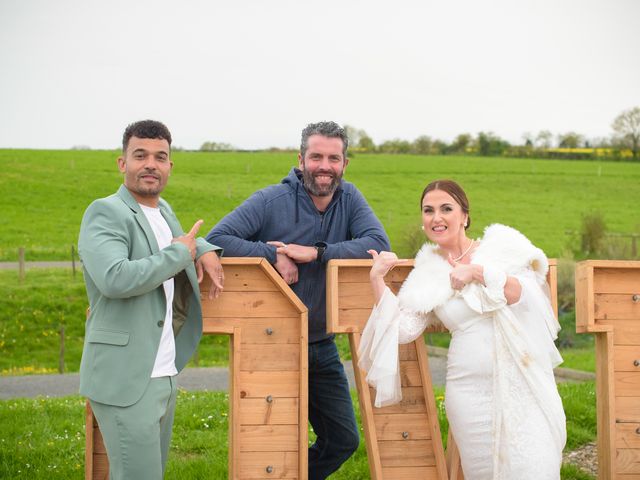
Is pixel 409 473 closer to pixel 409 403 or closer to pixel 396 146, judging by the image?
pixel 409 403

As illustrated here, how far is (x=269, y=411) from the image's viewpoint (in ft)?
17.8

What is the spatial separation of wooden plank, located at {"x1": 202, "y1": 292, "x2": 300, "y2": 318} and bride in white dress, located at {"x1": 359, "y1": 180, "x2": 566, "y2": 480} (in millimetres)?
677

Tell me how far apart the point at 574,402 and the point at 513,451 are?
4519mm

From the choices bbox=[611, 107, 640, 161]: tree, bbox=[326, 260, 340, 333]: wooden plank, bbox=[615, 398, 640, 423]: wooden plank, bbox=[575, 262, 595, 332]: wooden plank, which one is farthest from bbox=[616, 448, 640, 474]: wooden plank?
bbox=[611, 107, 640, 161]: tree

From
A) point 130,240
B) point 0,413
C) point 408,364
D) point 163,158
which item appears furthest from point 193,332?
point 0,413

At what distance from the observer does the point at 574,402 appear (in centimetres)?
873

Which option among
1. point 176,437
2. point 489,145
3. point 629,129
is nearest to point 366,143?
point 489,145

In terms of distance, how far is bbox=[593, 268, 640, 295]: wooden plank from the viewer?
5.62 metres

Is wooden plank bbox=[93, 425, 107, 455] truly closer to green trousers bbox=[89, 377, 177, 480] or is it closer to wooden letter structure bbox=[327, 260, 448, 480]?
green trousers bbox=[89, 377, 177, 480]

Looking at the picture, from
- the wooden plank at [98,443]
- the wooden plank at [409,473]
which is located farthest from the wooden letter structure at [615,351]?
the wooden plank at [98,443]

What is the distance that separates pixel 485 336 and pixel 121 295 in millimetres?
2032

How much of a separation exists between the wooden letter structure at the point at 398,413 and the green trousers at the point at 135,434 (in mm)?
1403

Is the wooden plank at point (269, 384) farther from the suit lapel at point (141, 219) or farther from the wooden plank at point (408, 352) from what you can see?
the suit lapel at point (141, 219)

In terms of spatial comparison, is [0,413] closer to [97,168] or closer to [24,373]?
→ [24,373]
